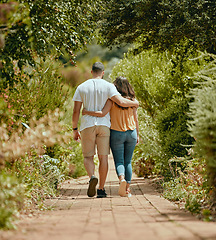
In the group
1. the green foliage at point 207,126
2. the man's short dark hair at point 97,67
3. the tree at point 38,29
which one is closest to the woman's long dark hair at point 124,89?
the man's short dark hair at point 97,67

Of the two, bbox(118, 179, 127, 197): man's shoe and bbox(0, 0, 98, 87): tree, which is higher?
bbox(0, 0, 98, 87): tree

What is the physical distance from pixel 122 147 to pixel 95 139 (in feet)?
1.53

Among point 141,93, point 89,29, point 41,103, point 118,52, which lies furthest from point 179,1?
point 118,52

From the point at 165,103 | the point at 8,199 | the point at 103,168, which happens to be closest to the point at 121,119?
the point at 103,168

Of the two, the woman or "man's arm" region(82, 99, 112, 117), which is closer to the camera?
"man's arm" region(82, 99, 112, 117)

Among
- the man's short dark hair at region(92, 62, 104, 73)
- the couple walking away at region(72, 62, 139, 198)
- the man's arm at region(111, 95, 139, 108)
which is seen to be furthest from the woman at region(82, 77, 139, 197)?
the man's short dark hair at region(92, 62, 104, 73)

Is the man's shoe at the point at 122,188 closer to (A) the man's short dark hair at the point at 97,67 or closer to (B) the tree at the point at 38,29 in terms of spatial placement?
(A) the man's short dark hair at the point at 97,67

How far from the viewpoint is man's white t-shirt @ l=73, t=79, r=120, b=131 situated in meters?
6.73

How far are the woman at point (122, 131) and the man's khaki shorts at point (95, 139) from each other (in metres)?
0.17

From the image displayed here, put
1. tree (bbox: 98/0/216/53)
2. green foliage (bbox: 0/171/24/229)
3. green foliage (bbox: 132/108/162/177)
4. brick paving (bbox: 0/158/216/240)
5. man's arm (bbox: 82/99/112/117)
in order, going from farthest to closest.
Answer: green foliage (bbox: 132/108/162/177) → tree (bbox: 98/0/216/53) → man's arm (bbox: 82/99/112/117) → green foliage (bbox: 0/171/24/229) → brick paving (bbox: 0/158/216/240)

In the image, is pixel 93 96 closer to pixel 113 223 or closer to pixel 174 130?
pixel 174 130

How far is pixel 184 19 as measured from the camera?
819 cm

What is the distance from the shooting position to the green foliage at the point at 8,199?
376 centimetres

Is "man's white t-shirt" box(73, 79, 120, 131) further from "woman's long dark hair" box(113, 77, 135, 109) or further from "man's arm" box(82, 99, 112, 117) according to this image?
"woman's long dark hair" box(113, 77, 135, 109)
